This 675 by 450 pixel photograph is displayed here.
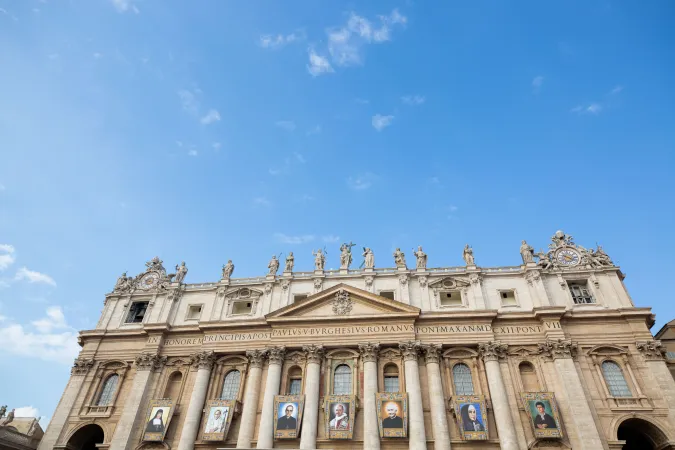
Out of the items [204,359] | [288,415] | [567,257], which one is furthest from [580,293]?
[204,359]

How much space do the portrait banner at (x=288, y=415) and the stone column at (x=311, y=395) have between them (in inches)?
16.9

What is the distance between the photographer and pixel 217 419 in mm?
32062

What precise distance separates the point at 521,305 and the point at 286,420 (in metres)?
20.4

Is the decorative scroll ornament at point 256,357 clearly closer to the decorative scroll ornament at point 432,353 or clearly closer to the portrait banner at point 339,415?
the portrait banner at point 339,415

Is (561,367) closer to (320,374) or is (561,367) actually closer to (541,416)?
(541,416)

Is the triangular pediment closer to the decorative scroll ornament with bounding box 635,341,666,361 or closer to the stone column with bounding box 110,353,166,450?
the stone column with bounding box 110,353,166,450

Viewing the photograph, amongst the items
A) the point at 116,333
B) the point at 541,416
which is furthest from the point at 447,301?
the point at 116,333

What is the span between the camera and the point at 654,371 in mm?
30734

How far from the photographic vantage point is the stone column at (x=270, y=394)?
30.9m

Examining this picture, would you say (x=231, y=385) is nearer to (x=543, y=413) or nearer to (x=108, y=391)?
(x=108, y=391)

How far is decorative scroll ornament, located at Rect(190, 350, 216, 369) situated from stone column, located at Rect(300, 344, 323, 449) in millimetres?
7653

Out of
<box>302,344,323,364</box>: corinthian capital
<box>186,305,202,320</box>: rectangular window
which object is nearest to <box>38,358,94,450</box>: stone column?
<box>186,305,202,320</box>: rectangular window

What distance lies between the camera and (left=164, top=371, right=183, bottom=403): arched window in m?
35.7

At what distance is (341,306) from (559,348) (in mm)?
16646
